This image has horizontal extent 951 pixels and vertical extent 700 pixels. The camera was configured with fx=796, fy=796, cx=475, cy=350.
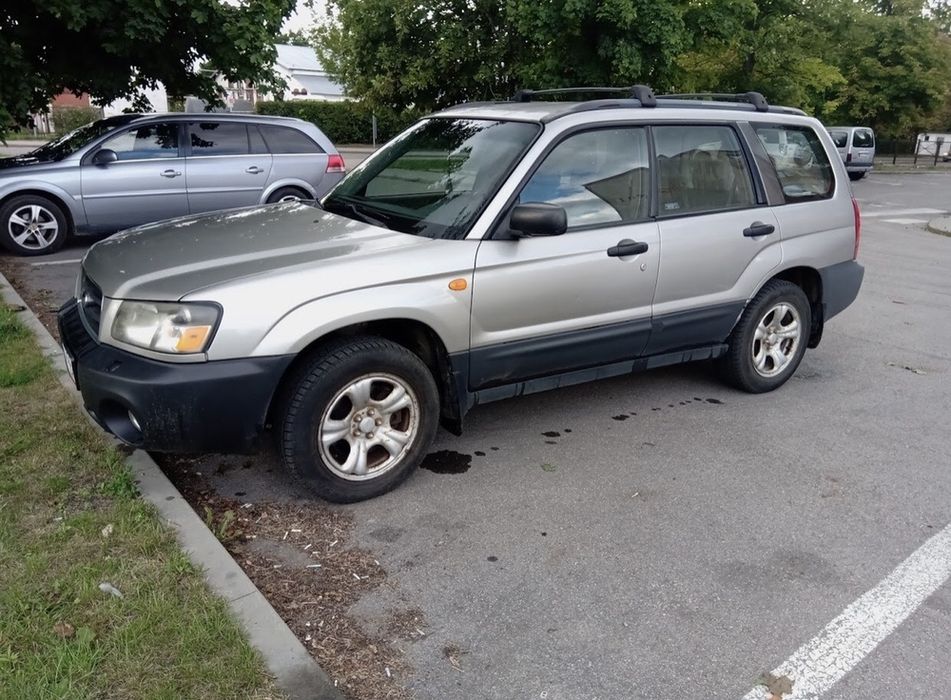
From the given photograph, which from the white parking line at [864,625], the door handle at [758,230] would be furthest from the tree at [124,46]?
the white parking line at [864,625]

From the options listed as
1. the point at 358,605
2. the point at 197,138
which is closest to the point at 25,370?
the point at 358,605

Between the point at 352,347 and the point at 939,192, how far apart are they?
2686 centimetres

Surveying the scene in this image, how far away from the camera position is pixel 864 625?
2.99 metres

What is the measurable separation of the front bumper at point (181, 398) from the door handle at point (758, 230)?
9.72 ft

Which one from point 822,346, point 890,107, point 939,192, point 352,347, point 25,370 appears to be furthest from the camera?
point 890,107

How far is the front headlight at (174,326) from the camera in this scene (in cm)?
324

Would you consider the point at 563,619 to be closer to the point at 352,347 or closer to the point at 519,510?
the point at 519,510

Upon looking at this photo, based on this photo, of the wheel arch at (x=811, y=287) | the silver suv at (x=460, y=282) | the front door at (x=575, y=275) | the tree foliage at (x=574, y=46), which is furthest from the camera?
the tree foliage at (x=574, y=46)

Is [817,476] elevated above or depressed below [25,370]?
below

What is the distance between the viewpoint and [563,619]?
2965 mm

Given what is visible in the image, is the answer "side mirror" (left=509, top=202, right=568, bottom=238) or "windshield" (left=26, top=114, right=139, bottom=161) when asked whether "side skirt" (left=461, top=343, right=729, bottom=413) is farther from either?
"windshield" (left=26, top=114, right=139, bottom=161)

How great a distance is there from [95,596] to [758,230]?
405 centimetres

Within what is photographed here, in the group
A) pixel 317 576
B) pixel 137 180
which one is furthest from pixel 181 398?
pixel 137 180

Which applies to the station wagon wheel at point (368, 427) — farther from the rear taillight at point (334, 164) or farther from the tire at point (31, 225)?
the rear taillight at point (334, 164)
